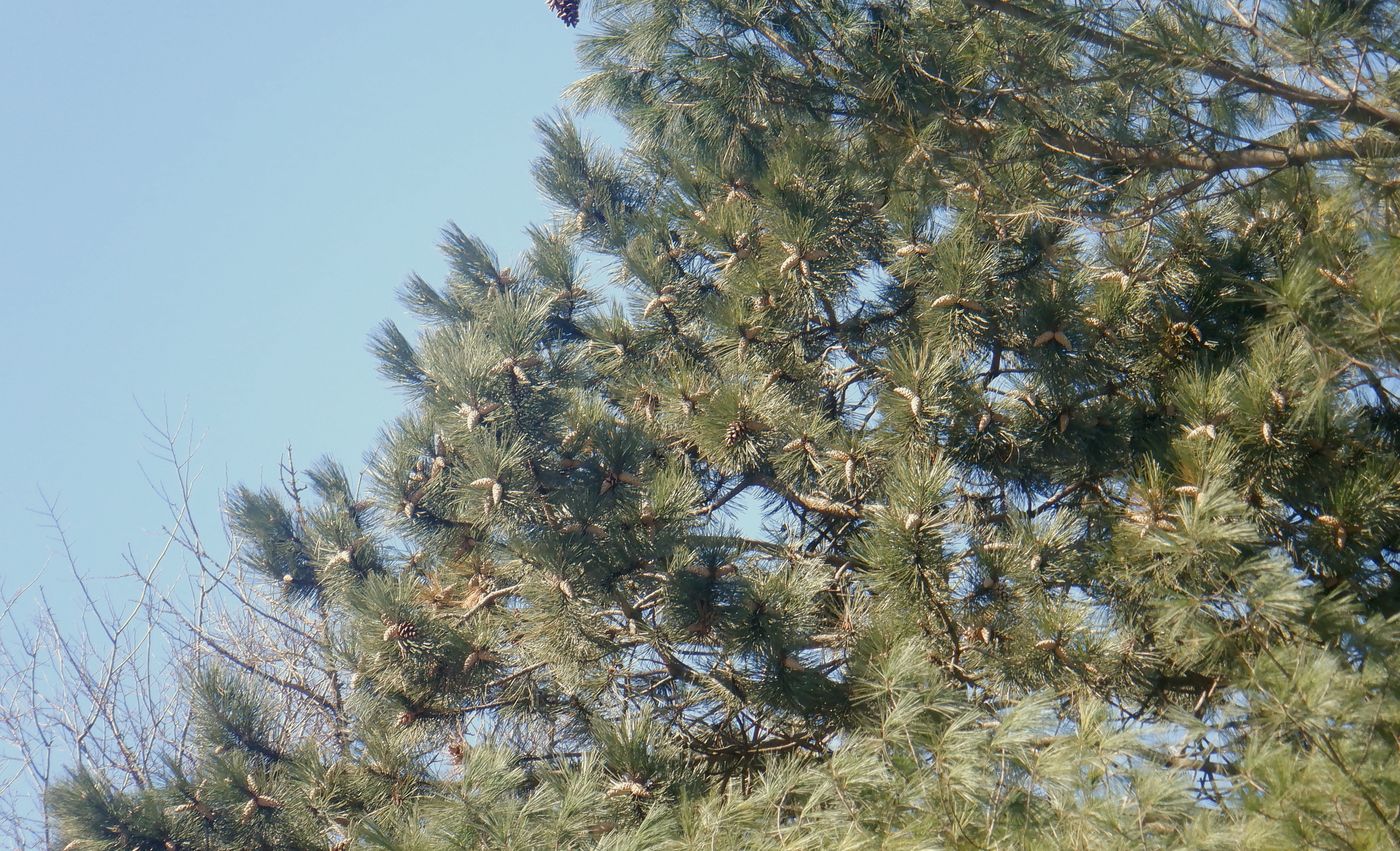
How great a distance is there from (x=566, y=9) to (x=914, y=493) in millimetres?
2240

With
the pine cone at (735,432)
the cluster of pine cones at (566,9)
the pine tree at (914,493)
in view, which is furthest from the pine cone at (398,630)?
the cluster of pine cones at (566,9)

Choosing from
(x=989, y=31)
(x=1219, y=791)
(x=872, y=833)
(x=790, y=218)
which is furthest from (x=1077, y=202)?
(x=872, y=833)

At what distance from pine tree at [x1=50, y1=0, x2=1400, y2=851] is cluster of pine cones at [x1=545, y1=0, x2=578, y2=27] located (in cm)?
30

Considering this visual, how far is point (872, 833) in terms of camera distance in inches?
120

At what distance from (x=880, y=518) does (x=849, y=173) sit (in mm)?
1790

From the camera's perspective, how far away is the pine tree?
3.11 m

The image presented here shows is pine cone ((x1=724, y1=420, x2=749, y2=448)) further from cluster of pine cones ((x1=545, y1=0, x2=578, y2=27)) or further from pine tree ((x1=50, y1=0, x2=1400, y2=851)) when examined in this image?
cluster of pine cones ((x1=545, y1=0, x2=578, y2=27))

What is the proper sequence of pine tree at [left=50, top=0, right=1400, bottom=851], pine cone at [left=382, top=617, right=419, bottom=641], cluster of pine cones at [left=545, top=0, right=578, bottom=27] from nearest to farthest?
pine tree at [left=50, top=0, right=1400, bottom=851] < pine cone at [left=382, top=617, right=419, bottom=641] < cluster of pine cones at [left=545, top=0, right=578, bottom=27]

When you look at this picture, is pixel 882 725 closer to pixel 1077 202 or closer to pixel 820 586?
pixel 820 586

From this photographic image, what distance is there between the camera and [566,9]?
4.29 metres

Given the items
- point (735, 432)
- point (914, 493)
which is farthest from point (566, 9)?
point (914, 493)

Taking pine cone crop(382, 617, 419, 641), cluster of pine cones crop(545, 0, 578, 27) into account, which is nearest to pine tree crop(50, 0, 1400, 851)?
pine cone crop(382, 617, 419, 641)

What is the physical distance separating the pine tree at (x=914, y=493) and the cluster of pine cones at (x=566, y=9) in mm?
296

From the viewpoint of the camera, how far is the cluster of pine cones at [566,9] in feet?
14.0
